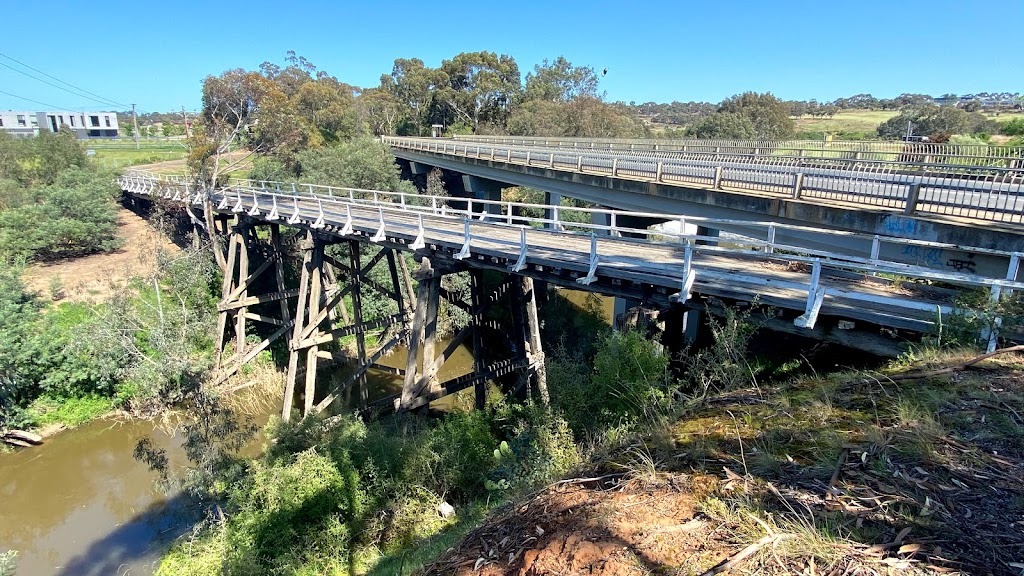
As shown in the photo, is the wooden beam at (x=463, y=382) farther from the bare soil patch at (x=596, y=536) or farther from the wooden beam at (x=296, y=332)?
the bare soil patch at (x=596, y=536)

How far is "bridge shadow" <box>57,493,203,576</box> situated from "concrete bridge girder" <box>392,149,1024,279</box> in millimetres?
11402

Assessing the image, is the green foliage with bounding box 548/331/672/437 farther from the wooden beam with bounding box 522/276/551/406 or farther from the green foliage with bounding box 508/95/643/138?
the green foliage with bounding box 508/95/643/138

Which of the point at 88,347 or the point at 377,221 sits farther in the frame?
the point at 88,347

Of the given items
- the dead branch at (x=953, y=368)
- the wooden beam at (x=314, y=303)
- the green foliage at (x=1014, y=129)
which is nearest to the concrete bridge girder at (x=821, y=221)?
the dead branch at (x=953, y=368)

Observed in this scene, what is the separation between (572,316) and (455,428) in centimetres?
961

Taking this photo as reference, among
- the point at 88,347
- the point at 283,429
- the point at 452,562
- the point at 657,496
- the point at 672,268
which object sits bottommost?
the point at 88,347

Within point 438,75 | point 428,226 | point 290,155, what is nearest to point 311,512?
point 428,226

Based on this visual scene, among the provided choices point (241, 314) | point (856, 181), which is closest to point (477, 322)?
point (856, 181)

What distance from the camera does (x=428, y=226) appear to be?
1273cm

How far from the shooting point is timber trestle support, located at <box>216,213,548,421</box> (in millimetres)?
10188

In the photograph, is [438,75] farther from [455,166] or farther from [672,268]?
[672,268]

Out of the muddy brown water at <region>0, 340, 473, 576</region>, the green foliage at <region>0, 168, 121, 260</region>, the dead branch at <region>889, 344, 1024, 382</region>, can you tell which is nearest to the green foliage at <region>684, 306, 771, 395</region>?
the dead branch at <region>889, 344, 1024, 382</region>

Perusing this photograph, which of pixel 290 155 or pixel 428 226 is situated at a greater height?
pixel 290 155

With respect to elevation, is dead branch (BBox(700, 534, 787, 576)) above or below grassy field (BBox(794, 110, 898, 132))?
below
